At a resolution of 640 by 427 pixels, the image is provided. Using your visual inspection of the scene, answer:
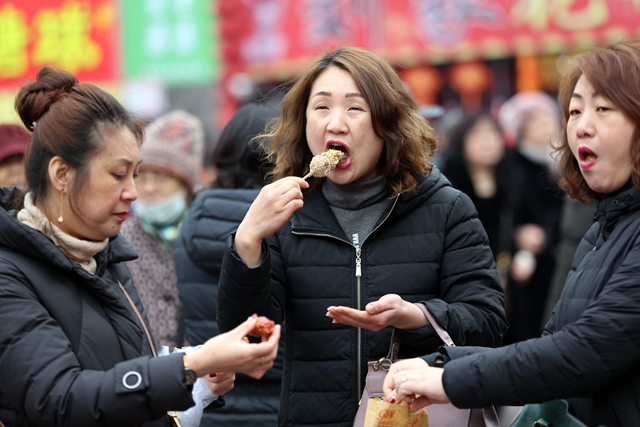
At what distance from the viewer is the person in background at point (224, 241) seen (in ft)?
12.8

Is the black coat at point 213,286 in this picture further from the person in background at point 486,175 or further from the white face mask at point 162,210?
the person in background at point 486,175

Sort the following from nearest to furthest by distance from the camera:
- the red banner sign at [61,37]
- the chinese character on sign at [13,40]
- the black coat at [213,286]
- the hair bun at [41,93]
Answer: the hair bun at [41,93] < the black coat at [213,286] < the red banner sign at [61,37] < the chinese character on sign at [13,40]

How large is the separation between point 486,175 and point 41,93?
17.4 ft

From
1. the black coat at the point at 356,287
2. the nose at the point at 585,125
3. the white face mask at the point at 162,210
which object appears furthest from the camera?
the white face mask at the point at 162,210

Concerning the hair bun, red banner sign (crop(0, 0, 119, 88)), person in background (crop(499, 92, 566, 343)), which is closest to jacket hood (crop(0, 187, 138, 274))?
the hair bun

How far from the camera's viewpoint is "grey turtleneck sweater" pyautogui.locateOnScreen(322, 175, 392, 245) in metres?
3.24

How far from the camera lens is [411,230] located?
10.5 feet

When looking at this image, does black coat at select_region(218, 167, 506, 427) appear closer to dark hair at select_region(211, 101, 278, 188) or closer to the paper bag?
the paper bag

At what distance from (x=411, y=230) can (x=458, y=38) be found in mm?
7162

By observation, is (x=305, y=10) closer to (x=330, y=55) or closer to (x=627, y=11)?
(x=627, y=11)

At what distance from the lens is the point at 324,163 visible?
10.2ft

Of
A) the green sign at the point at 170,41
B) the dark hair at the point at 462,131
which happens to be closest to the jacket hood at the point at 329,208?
the dark hair at the point at 462,131

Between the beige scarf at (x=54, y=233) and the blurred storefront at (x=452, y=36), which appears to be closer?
the beige scarf at (x=54, y=233)

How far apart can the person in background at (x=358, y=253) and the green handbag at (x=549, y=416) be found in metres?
0.39
